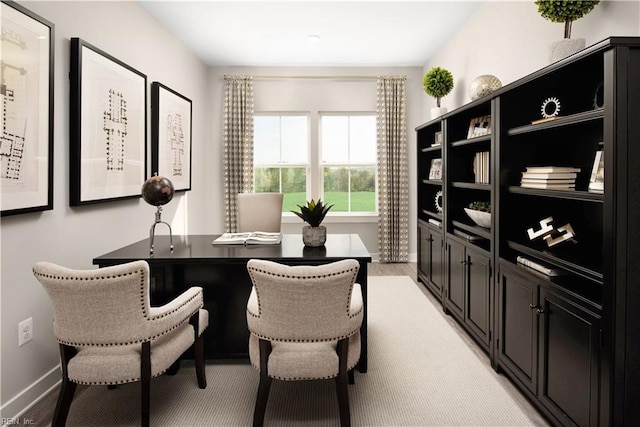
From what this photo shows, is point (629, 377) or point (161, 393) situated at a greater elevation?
point (629, 377)

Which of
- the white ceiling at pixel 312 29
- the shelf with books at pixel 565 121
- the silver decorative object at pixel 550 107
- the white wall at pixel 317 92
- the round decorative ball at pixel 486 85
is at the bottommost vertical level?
the shelf with books at pixel 565 121

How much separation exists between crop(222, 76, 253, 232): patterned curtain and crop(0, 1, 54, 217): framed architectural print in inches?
133

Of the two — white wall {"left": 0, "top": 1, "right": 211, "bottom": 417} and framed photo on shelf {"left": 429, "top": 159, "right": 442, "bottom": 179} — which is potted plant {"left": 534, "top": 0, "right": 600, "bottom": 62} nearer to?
framed photo on shelf {"left": 429, "top": 159, "right": 442, "bottom": 179}

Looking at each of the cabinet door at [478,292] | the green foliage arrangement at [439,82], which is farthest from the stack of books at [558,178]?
the green foliage arrangement at [439,82]

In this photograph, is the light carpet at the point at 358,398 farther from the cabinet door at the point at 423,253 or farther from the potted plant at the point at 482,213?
the cabinet door at the point at 423,253

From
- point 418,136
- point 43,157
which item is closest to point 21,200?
point 43,157

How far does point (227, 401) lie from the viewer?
227 cm

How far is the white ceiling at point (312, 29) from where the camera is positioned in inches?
151

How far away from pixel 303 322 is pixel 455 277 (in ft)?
6.60

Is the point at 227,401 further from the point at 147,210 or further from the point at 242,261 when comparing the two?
the point at 147,210

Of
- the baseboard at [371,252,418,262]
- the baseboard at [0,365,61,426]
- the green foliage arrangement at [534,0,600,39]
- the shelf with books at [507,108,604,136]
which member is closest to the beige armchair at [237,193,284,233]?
the baseboard at [0,365,61,426]

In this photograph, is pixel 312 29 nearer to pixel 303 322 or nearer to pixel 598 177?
pixel 598 177

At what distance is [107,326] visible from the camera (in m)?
1.80

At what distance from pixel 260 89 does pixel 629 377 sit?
5.25 metres
